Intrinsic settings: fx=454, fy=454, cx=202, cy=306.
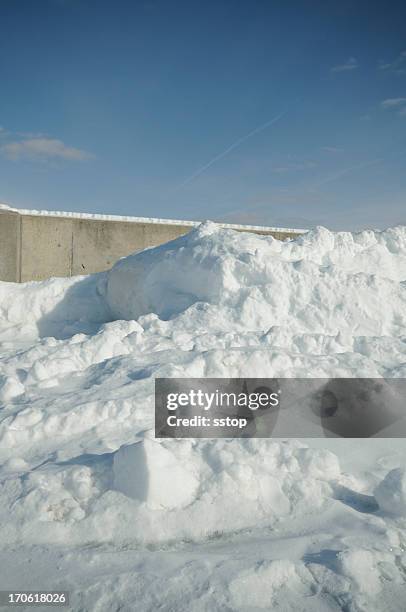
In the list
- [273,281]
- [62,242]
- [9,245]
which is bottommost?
[273,281]

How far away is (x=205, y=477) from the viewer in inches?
80.2

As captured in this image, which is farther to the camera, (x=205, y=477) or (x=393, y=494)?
(x=205, y=477)

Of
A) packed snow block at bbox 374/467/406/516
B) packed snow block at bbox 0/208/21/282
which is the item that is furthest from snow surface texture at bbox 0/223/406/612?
packed snow block at bbox 0/208/21/282

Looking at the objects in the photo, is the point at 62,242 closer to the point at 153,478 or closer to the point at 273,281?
the point at 273,281

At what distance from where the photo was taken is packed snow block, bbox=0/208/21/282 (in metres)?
8.06

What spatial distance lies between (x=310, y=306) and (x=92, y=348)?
2.24 m

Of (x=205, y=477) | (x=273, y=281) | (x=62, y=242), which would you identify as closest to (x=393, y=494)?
(x=205, y=477)

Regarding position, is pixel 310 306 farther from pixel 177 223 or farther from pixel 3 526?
pixel 177 223

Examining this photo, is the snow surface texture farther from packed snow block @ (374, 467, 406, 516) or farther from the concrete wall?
the concrete wall

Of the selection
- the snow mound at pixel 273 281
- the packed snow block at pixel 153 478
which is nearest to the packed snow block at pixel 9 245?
the snow mound at pixel 273 281

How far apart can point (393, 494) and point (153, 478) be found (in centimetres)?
102

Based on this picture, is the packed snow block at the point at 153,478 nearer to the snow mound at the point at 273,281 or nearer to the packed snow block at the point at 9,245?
the snow mound at the point at 273,281

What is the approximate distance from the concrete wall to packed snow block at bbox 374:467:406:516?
757 centimetres

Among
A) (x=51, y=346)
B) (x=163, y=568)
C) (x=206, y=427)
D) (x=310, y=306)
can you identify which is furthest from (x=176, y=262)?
(x=163, y=568)
